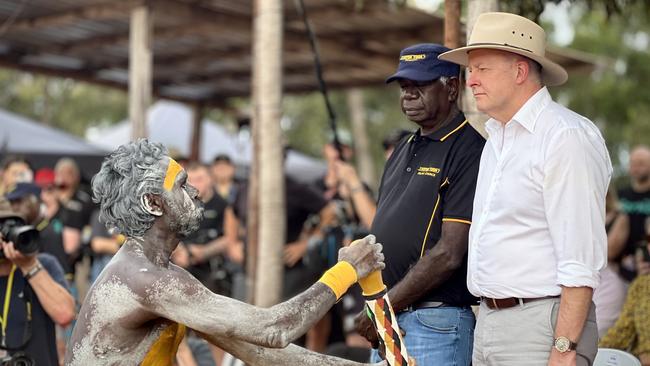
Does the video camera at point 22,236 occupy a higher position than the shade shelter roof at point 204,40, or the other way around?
the shade shelter roof at point 204,40

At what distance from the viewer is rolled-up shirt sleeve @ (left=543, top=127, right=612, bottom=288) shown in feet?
11.4

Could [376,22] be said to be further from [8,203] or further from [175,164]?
[175,164]

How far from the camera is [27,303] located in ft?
17.6

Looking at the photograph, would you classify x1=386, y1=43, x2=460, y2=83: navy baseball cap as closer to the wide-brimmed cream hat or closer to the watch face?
the wide-brimmed cream hat

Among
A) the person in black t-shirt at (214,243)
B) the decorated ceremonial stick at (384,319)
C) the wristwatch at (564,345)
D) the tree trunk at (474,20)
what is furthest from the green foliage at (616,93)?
the wristwatch at (564,345)

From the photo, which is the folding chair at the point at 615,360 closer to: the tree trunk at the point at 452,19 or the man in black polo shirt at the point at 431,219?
the man in black polo shirt at the point at 431,219

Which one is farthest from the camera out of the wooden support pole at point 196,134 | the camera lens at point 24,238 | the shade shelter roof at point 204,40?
the wooden support pole at point 196,134

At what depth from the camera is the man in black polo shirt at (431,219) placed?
4180 mm

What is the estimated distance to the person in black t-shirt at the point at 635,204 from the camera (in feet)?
27.2

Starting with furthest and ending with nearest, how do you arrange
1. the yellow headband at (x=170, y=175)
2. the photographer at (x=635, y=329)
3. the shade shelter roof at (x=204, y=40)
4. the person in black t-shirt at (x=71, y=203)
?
1. the shade shelter roof at (x=204, y=40)
2. the person in black t-shirt at (x=71, y=203)
3. the photographer at (x=635, y=329)
4. the yellow headband at (x=170, y=175)

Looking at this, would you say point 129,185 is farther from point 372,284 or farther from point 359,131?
point 359,131

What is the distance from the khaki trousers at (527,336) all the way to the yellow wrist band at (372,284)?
0.44 meters

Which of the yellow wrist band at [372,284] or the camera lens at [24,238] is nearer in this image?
the yellow wrist band at [372,284]

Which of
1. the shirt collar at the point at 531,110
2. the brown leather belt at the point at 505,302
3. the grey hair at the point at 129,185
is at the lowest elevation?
the brown leather belt at the point at 505,302
